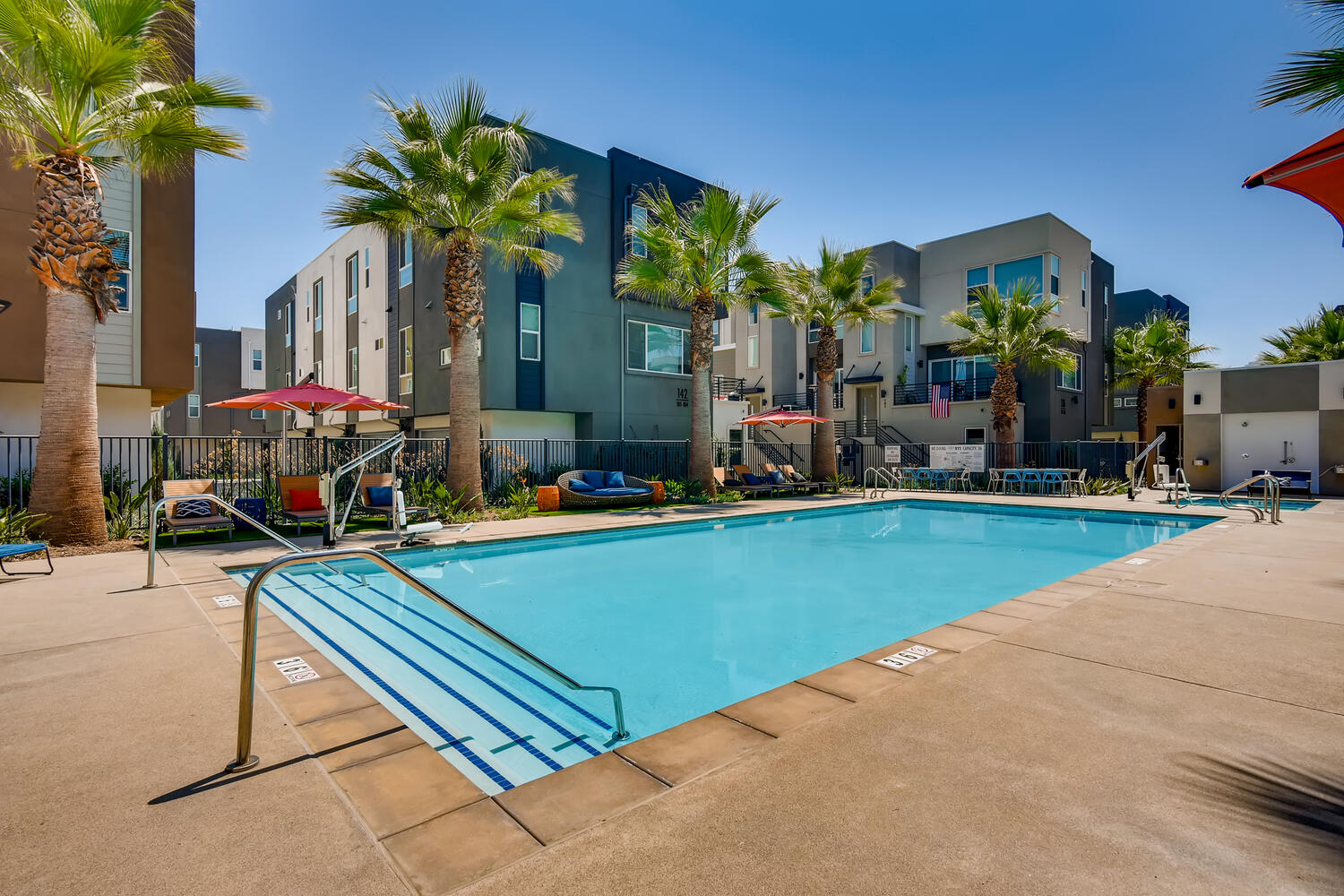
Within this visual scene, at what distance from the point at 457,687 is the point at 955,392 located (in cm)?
2560

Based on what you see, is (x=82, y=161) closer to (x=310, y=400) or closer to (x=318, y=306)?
(x=310, y=400)

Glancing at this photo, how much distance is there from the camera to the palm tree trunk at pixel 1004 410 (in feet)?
71.8

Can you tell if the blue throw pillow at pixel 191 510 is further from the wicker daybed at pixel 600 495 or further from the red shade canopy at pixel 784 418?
the red shade canopy at pixel 784 418

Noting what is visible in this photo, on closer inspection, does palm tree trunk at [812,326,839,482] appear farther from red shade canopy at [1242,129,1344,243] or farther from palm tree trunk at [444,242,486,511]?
red shade canopy at [1242,129,1344,243]

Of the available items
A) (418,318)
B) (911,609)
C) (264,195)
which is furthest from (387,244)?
(911,609)

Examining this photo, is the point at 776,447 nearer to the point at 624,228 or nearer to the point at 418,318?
the point at 624,228

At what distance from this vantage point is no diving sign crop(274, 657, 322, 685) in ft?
13.1

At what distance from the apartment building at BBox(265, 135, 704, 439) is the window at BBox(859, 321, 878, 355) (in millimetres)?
9817

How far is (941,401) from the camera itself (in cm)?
2570

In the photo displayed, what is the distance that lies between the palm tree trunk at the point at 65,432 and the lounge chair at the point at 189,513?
96cm

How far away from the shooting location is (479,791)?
8.90ft

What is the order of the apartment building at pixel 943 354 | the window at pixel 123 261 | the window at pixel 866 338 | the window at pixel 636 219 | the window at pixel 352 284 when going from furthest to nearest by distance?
the window at pixel 866 338 < the window at pixel 352 284 < the apartment building at pixel 943 354 < the window at pixel 636 219 < the window at pixel 123 261

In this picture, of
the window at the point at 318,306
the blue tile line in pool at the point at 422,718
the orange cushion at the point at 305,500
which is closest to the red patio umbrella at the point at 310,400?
the orange cushion at the point at 305,500

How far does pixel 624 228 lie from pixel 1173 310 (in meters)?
37.7
